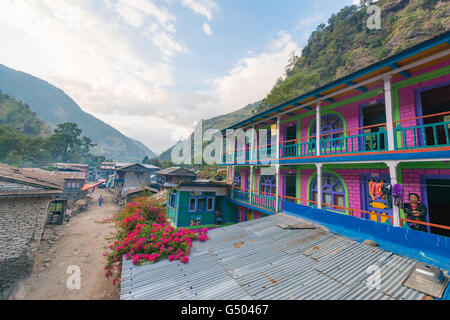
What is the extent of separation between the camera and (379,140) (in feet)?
22.9

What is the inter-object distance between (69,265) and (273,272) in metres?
13.0

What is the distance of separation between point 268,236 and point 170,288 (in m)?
3.88

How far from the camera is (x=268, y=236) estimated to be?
645cm

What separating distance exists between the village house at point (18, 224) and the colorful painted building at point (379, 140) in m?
12.4

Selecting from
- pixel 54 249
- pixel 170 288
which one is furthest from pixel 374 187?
pixel 54 249

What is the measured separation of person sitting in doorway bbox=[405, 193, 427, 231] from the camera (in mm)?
5906

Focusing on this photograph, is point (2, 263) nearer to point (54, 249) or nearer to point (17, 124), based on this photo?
point (54, 249)

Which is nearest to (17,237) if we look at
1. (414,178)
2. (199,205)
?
(199,205)

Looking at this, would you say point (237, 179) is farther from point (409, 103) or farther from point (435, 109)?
point (435, 109)
